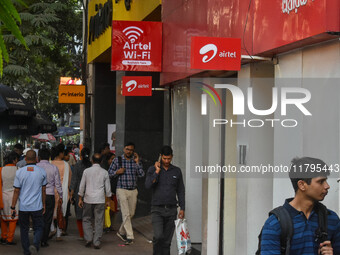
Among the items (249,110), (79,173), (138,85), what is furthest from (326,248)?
(138,85)

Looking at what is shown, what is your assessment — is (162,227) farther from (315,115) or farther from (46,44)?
(46,44)

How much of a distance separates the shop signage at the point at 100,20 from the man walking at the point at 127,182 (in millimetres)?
A: 7686

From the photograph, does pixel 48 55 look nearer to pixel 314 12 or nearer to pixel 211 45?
pixel 211 45

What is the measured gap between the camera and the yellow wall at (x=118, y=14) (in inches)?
634

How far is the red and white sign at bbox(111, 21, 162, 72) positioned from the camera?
45.4 feet

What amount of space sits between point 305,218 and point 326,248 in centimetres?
25

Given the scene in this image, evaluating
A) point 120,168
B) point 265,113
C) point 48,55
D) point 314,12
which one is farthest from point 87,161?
point 48,55

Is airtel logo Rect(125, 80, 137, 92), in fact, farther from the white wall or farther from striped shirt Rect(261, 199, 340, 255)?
striped shirt Rect(261, 199, 340, 255)

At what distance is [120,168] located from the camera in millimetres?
13656

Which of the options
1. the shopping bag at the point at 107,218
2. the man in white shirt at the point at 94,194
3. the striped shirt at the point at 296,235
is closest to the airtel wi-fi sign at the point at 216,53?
the striped shirt at the point at 296,235

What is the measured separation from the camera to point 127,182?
13.7 metres

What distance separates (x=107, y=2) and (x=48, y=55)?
508 cm

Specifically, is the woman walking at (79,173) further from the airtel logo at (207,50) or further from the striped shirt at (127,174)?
the airtel logo at (207,50)

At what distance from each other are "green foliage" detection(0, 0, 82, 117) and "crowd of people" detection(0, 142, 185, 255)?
2.22 m
